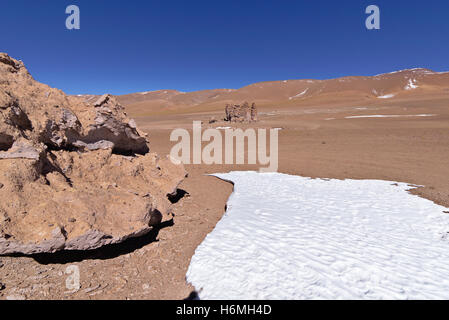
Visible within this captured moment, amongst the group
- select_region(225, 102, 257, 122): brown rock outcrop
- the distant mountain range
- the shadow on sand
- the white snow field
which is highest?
the distant mountain range

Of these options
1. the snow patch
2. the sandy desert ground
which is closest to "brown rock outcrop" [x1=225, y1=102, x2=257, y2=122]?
the sandy desert ground

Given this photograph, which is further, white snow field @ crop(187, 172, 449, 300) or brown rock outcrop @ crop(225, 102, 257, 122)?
brown rock outcrop @ crop(225, 102, 257, 122)

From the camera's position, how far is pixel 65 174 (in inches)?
202

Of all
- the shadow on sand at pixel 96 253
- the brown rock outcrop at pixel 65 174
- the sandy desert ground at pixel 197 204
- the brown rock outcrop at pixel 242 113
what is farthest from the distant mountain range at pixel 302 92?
the shadow on sand at pixel 96 253

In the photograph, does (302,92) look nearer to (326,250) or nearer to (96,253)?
(326,250)

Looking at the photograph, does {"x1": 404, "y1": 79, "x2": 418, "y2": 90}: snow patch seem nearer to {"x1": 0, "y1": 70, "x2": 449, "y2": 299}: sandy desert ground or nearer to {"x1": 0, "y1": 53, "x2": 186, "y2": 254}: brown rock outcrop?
{"x1": 0, "y1": 70, "x2": 449, "y2": 299}: sandy desert ground

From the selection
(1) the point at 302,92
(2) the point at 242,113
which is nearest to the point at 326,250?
(2) the point at 242,113

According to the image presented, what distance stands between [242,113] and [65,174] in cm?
3423

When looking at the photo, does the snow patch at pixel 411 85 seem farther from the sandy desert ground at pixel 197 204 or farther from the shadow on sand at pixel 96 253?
the shadow on sand at pixel 96 253

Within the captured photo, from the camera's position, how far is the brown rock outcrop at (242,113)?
3631 centimetres

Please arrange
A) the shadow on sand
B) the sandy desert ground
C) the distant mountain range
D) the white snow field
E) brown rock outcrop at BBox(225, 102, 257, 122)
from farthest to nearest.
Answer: the distant mountain range → brown rock outcrop at BBox(225, 102, 257, 122) → the shadow on sand → the white snow field → the sandy desert ground

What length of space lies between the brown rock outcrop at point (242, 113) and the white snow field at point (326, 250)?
29007mm

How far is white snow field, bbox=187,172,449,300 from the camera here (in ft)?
12.2

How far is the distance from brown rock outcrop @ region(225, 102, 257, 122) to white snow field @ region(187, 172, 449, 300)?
1142 inches
